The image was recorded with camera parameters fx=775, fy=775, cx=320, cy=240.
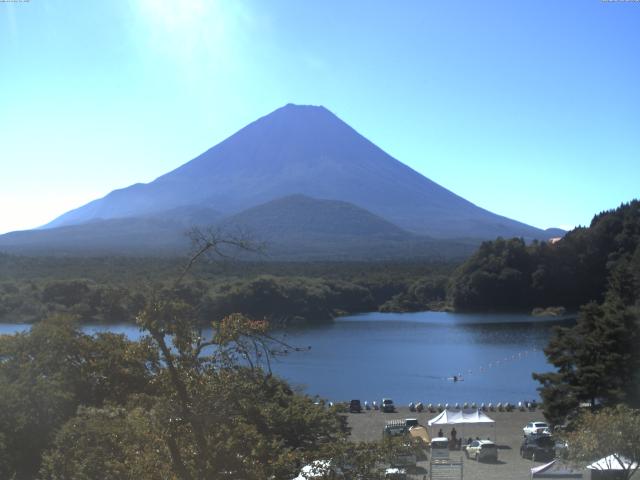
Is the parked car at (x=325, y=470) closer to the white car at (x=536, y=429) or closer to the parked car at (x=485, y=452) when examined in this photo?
the parked car at (x=485, y=452)

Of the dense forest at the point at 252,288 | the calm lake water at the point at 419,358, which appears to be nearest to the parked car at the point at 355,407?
the calm lake water at the point at 419,358

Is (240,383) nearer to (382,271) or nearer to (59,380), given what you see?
(59,380)

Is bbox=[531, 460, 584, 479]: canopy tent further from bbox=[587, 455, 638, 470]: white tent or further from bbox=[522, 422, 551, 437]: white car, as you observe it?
bbox=[522, 422, 551, 437]: white car

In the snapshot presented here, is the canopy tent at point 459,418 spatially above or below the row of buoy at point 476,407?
above

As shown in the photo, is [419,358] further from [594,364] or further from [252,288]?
[594,364]

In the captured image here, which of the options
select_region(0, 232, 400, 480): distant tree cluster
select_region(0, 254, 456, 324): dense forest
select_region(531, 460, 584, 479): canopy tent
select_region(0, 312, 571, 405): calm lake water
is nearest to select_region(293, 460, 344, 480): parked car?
select_region(0, 232, 400, 480): distant tree cluster

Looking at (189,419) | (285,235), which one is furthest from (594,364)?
(285,235)

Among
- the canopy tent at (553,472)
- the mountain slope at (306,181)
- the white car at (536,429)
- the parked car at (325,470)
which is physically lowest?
the white car at (536,429)
